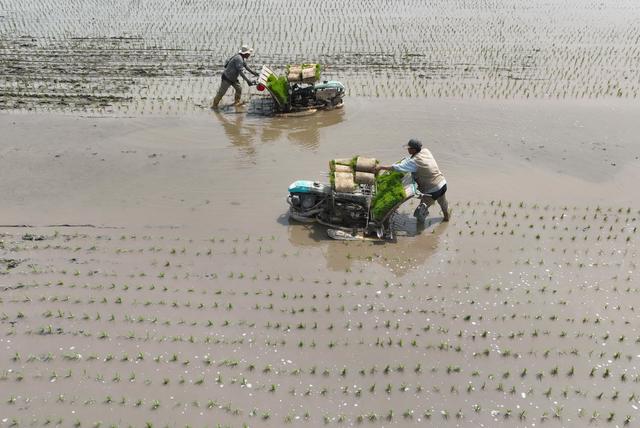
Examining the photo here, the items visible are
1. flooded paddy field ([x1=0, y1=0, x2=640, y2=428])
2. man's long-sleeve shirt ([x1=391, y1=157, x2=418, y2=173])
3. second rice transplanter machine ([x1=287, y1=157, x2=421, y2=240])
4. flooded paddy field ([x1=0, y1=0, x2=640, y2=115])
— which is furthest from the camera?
flooded paddy field ([x1=0, y1=0, x2=640, y2=115])

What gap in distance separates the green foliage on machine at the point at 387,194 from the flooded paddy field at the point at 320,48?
5786 mm

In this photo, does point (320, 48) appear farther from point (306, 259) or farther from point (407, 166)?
point (306, 259)

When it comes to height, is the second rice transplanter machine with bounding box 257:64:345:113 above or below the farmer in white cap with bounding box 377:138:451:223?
above

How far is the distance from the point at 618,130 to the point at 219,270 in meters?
9.24

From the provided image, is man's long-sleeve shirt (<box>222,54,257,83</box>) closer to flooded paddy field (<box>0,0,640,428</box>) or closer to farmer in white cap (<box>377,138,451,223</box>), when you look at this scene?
flooded paddy field (<box>0,0,640,428</box>)

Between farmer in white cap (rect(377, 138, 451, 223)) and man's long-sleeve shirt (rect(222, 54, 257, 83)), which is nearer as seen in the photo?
farmer in white cap (rect(377, 138, 451, 223))

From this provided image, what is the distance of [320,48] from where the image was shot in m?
15.4

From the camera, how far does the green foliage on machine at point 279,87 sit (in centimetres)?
1029

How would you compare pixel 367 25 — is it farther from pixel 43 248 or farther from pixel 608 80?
pixel 43 248

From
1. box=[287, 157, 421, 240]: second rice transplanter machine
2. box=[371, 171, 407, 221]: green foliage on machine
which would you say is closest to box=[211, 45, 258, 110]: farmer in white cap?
box=[287, 157, 421, 240]: second rice transplanter machine

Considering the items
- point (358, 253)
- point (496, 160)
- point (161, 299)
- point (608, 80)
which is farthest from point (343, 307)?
point (608, 80)

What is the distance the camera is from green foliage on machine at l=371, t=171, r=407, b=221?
6.33 metres

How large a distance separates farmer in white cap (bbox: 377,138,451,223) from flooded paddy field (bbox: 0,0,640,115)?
5644 millimetres

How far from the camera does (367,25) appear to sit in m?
18.0
